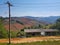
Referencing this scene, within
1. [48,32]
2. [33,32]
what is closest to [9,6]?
[33,32]

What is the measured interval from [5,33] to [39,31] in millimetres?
18257

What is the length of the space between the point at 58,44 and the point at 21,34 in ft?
84.4

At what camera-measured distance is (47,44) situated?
3119 centimetres

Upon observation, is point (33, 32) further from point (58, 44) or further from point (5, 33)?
point (58, 44)

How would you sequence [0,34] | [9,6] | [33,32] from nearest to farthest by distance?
1. [9,6]
2. [0,34]
3. [33,32]

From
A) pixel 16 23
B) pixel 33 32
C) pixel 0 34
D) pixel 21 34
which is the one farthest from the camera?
pixel 16 23

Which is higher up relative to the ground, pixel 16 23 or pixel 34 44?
pixel 34 44

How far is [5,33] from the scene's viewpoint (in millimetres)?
49281

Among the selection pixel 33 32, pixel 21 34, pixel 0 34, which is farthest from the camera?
pixel 33 32

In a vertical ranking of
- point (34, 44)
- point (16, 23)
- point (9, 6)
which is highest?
point (9, 6)

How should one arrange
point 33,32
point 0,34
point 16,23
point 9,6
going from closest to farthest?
1. point 9,6
2. point 0,34
3. point 33,32
4. point 16,23

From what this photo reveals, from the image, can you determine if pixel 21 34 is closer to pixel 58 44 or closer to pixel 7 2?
pixel 7 2

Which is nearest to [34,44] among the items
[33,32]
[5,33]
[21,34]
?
[5,33]

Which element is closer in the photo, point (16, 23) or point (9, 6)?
point (9, 6)
